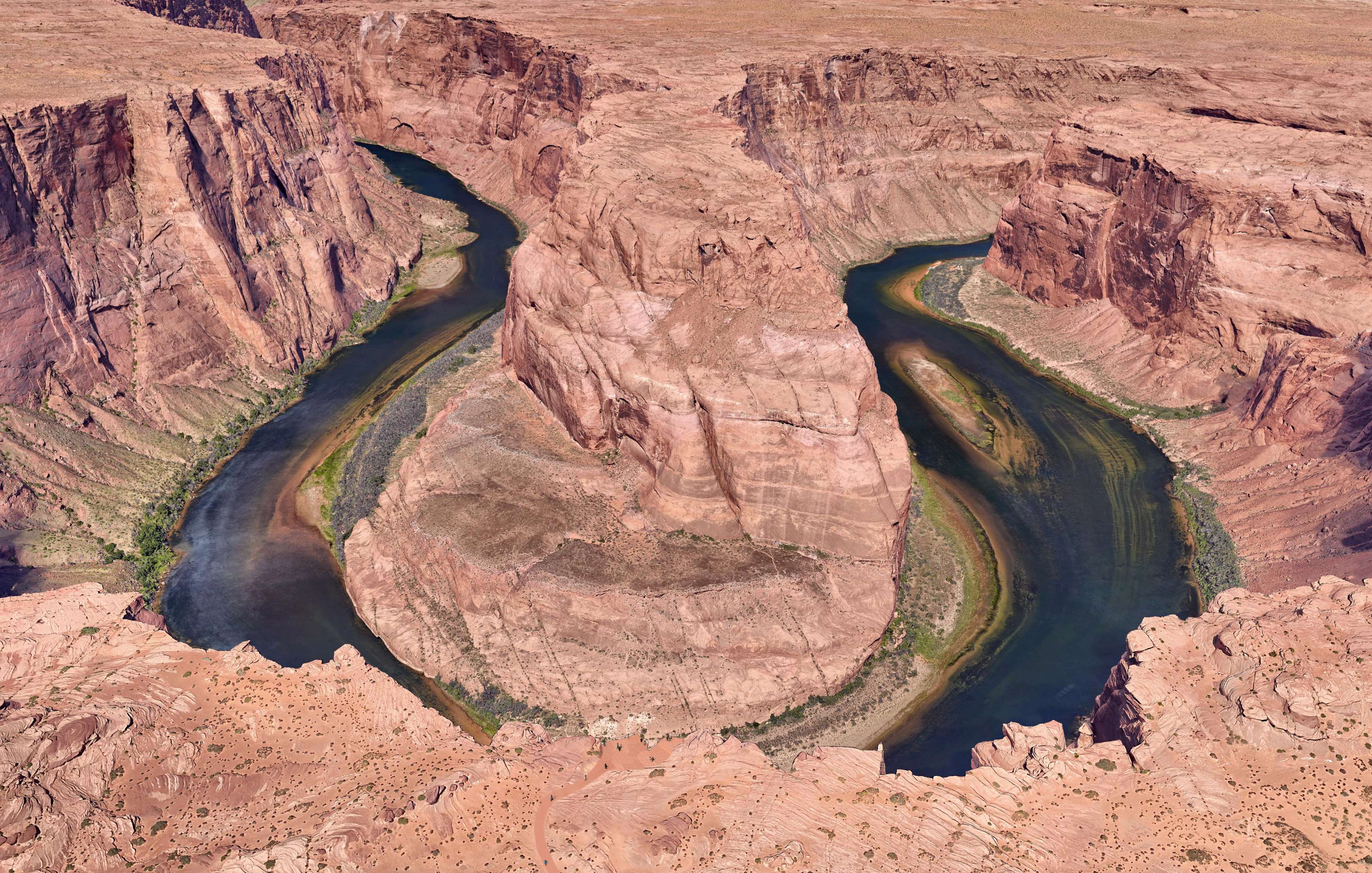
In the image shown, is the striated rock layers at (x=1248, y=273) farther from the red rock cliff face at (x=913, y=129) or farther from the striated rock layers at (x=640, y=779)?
the striated rock layers at (x=640, y=779)

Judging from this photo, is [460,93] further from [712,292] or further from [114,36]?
[712,292]

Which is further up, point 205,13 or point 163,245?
point 205,13

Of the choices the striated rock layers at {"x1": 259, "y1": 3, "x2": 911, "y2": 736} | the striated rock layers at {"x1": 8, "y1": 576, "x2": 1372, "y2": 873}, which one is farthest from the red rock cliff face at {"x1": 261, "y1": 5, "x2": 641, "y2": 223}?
the striated rock layers at {"x1": 8, "y1": 576, "x2": 1372, "y2": 873}

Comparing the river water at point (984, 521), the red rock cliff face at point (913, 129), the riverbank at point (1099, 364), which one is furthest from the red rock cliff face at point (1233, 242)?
the red rock cliff face at point (913, 129)

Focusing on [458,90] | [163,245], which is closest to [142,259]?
[163,245]

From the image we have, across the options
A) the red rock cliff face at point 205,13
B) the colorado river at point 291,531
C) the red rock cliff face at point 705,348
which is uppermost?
the red rock cliff face at point 205,13

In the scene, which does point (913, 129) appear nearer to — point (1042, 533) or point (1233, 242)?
point (1233, 242)
